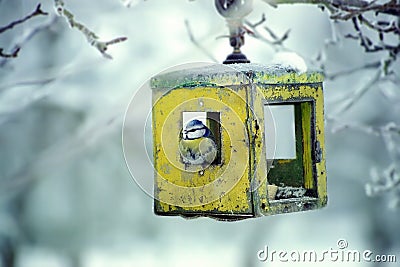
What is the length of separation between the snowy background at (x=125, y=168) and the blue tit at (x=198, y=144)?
3.13m

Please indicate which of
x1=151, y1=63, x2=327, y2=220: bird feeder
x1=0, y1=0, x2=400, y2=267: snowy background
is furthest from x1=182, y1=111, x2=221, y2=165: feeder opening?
x1=0, y1=0, x2=400, y2=267: snowy background

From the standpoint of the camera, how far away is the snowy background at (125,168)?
20.0 feet

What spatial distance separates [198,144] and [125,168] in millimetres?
4933

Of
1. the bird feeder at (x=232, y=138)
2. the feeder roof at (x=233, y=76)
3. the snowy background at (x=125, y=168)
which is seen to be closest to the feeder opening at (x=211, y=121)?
the bird feeder at (x=232, y=138)

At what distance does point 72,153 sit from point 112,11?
1.18m

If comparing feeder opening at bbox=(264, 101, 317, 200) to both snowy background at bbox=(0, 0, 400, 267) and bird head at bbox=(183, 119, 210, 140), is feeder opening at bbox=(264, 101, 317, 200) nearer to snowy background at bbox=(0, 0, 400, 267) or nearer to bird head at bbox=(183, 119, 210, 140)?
bird head at bbox=(183, 119, 210, 140)

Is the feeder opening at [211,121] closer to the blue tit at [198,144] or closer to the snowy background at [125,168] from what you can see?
the blue tit at [198,144]

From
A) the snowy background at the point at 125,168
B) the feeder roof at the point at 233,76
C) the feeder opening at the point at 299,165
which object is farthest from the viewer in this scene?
the snowy background at the point at 125,168

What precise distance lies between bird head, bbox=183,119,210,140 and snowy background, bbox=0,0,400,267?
3144 millimetres

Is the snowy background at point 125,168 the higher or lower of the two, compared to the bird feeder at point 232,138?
higher

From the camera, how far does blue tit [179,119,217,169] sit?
221 centimetres

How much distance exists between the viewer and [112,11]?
5.56 m

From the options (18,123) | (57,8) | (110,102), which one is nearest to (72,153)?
(110,102)

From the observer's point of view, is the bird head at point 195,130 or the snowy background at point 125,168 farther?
Result: the snowy background at point 125,168
